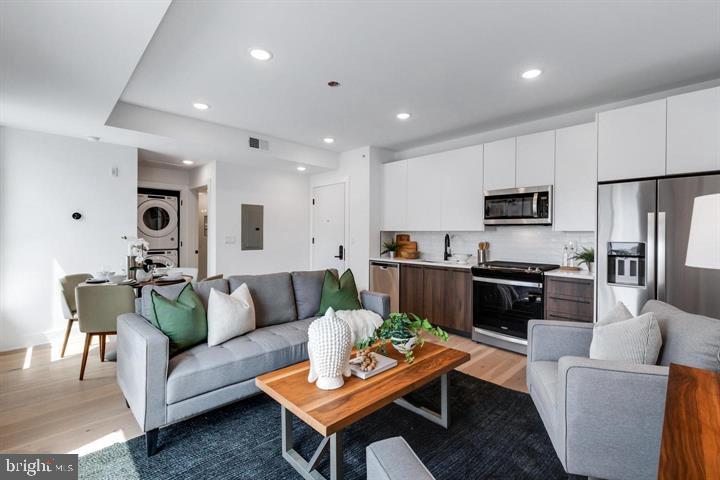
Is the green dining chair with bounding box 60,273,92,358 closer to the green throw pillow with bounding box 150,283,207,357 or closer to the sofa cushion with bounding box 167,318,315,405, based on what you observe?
the green throw pillow with bounding box 150,283,207,357

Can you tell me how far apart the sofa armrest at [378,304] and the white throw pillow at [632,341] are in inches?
68.3

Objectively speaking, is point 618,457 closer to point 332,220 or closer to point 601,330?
point 601,330

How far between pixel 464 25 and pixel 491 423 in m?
2.53

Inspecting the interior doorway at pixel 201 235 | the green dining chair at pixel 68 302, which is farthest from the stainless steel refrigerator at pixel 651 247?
the interior doorway at pixel 201 235

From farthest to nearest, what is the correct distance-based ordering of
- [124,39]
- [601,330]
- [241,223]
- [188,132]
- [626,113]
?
1. [241,223]
2. [188,132]
3. [626,113]
4. [124,39]
5. [601,330]

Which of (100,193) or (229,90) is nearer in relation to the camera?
(229,90)

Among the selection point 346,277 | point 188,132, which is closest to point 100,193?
point 188,132

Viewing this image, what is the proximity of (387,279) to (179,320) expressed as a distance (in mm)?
3089

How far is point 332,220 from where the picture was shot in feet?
18.5

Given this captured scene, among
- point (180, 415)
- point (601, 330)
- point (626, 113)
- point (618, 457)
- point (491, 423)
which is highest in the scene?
point (626, 113)

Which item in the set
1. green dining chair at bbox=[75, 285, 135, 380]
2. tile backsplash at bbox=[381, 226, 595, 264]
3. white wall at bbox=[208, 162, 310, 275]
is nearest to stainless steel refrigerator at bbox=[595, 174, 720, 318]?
tile backsplash at bbox=[381, 226, 595, 264]

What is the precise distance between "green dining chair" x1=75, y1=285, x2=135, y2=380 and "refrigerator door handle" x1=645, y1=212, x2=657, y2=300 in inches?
168

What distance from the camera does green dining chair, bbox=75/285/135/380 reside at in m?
2.71

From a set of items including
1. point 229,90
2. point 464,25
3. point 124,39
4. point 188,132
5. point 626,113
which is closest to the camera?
point 124,39
